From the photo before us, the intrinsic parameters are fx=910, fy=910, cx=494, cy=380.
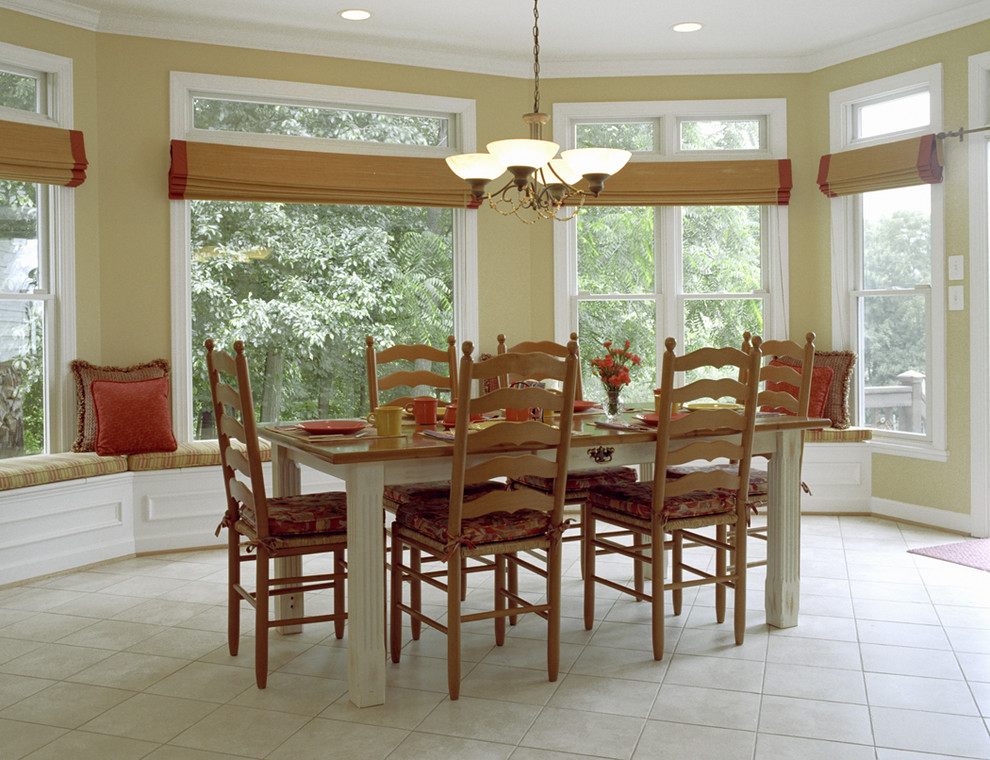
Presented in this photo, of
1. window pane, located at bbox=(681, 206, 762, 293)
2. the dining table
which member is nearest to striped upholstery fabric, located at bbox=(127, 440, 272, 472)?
the dining table

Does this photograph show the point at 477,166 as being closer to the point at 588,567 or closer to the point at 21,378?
the point at 588,567

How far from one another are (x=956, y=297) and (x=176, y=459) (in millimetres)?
4280

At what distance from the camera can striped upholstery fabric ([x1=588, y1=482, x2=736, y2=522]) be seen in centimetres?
324

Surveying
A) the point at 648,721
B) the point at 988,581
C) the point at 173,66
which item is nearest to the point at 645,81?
the point at 173,66

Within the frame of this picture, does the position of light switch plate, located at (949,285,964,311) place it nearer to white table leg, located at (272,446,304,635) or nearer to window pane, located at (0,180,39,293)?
white table leg, located at (272,446,304,635)

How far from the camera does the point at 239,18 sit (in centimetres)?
491

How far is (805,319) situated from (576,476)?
2609 mm

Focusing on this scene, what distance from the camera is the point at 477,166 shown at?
342 centimetres

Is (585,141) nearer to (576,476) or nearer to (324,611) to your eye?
(576,476)

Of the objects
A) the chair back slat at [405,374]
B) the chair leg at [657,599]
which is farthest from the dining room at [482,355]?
the chair back slat at [405,374]

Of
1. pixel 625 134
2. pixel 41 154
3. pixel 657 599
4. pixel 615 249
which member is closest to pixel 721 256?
pixel 615 249

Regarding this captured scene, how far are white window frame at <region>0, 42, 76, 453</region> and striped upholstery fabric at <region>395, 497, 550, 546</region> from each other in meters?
2.53

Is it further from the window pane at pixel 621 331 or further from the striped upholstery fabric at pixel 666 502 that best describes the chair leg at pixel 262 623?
the window pane at pixel 621 331

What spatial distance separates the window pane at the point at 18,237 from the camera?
460cm
